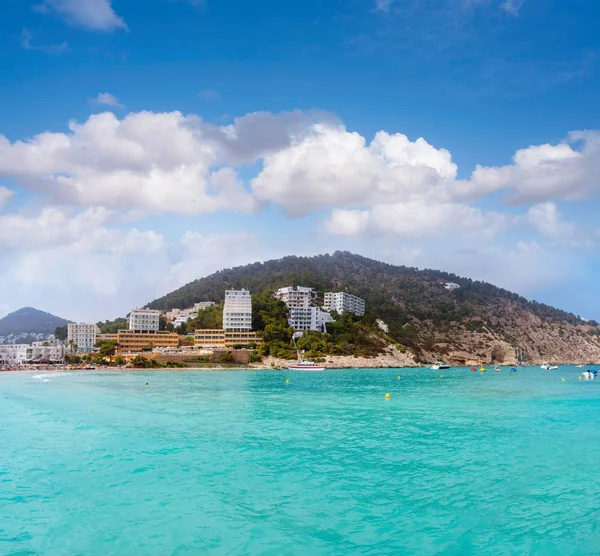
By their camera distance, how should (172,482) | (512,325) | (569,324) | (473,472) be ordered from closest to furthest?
(172,482), (473,472), (512,325), (569,324)

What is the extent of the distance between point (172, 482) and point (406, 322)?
131 metres

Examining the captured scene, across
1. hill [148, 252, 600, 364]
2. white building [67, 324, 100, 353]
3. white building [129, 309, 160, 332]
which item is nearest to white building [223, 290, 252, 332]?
white building [129, 309, 160, 332]

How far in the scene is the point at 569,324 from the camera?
543 ft

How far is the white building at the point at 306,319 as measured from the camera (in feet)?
357

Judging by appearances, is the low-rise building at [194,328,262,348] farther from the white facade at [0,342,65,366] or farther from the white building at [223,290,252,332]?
the white facade at [0,342,65,366]

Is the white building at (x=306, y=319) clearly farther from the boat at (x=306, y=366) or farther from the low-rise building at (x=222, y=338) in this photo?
the boat at (x=306, y=366)

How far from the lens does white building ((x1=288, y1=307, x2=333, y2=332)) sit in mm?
108875

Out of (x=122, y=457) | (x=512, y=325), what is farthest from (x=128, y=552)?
(x=512, y=325)

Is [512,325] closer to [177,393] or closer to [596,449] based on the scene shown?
[177,393]

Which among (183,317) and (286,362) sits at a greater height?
(183,317)

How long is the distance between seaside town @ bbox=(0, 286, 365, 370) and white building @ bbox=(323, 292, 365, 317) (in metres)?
6.75

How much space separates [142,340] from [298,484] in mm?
92120

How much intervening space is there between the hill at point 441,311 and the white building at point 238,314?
2131 cm

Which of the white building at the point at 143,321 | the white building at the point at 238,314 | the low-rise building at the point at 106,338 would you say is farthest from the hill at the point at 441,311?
the low-rise building at the point at 106,338
